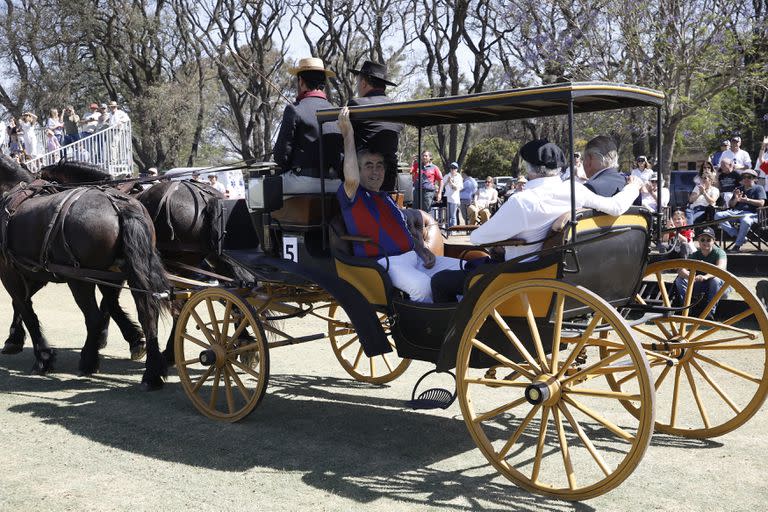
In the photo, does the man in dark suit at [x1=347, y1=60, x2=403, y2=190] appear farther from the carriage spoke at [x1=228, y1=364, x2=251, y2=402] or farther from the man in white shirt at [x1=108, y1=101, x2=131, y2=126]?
the man in white shirt at [x1=108, y1=101, x2=131, y2=126]

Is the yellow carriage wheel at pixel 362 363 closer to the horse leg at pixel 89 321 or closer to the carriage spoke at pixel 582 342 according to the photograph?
the horse leg at pixel 89 321

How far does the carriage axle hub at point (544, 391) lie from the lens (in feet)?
13.1

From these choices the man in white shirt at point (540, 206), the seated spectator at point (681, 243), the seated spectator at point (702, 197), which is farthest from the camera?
the seated spectator at point (702, 197)

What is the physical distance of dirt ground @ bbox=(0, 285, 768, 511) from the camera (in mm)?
4078

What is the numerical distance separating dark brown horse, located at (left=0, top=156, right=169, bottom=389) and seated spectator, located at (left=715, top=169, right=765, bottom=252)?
358 inches

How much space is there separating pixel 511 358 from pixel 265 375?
5.36ft

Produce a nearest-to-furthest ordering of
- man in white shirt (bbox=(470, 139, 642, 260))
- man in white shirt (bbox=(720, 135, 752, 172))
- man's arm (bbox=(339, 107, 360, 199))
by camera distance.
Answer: man in white shirt (bbox=(470, 139, 642, 260))
man's arm (bbox=(339, 107, 360, 199))
man in white shirt (bbox=(720, 135, 752, 172))

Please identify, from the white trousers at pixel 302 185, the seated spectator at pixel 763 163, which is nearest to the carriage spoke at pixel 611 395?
the white trousers at pixel 302 185

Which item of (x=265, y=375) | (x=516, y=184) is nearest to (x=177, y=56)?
(x=516, y=184)

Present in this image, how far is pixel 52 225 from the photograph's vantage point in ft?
22.1

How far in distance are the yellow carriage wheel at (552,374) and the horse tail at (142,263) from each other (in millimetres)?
3214

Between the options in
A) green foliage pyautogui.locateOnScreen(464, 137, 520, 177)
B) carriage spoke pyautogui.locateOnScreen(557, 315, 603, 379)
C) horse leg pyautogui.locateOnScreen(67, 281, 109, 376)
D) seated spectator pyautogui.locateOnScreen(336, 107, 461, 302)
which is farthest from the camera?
green foliage pyautogui.locateOnScreen(464, 137, 520, 177)

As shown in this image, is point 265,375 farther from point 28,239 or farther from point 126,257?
point 28,239

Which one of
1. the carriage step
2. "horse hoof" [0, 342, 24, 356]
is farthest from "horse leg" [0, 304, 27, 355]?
the carriage step
